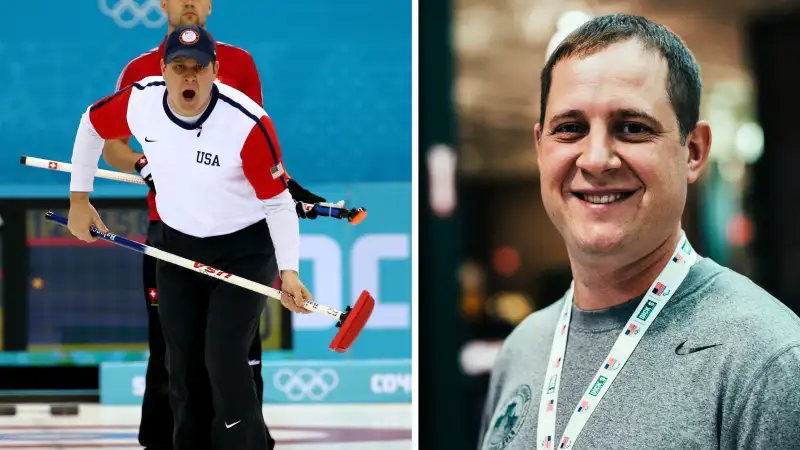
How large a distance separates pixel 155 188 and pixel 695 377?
1627mm

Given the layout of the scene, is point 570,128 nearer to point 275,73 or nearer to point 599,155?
point 599,155

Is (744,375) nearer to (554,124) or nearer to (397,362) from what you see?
(554,124)

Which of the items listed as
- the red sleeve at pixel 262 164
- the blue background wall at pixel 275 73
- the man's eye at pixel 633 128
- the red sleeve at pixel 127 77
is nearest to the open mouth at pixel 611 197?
the man's eye at pixel 633 128

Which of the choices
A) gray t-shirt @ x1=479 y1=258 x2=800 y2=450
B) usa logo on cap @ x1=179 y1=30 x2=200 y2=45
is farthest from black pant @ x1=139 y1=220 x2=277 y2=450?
gray t-shirt @ x1=479 y1=258 x2=800 y2=450

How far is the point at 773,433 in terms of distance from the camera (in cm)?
123

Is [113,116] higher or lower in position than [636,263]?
higher

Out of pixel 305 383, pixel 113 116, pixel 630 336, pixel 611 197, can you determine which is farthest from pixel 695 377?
pixel 113 116

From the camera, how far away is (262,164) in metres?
2.39

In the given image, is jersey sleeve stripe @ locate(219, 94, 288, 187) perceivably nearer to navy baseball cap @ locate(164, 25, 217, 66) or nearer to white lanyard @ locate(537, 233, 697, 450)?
navy baseball cap @ locate(164, 25, 217, 66)

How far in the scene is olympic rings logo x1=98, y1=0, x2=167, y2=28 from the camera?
2.55 m

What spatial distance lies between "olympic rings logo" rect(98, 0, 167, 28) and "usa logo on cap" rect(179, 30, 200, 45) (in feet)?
0.63

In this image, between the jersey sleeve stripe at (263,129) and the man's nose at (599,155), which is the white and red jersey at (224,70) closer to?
the jersey sleeve stripe at (263,129)

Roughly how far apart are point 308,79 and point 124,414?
45.8 inches

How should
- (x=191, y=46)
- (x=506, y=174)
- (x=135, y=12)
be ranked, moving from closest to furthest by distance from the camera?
(x=191, y=46)
(x=135, y=12)
(x=506, y=174)
